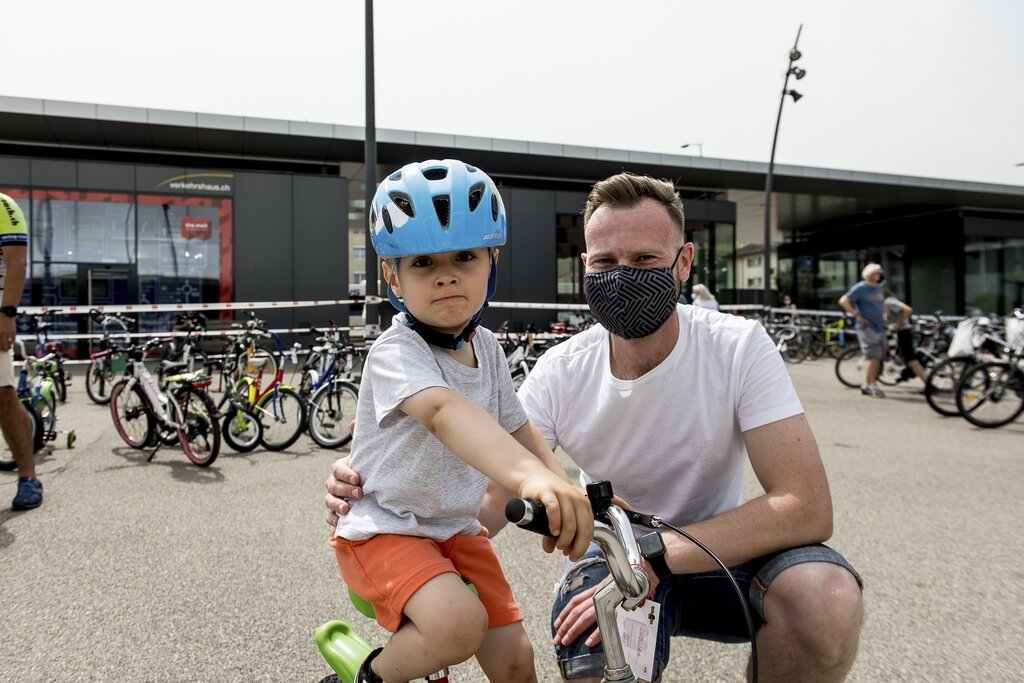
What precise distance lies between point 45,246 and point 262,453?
13425mm

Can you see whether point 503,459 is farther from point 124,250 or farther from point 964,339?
point 124,250

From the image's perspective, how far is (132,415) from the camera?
22.2 ft

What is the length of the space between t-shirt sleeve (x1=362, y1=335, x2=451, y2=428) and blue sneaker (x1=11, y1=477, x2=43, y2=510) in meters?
4.34

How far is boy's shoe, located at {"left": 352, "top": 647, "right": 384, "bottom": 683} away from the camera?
65.9 inches

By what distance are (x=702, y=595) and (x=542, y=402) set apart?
2.44 feet

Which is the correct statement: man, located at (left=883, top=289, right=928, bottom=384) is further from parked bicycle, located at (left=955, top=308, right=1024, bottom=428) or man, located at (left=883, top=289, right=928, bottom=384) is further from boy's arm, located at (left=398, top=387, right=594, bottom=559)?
boy's arm, located at (left=398, top=387, right=594, bottom=559)

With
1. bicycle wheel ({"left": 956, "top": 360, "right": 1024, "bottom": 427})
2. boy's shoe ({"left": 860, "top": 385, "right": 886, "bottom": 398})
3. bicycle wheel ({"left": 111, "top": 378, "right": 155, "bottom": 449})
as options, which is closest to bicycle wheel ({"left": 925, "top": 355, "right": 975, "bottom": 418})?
bicycle wheel ({"left": 956, "top": 360, "right": 1024, "bottom": 427})

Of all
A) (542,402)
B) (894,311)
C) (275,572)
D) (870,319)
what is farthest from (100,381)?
(894,311)

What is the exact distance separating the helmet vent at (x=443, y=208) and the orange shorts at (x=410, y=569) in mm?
784

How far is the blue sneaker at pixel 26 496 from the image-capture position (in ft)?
15.4

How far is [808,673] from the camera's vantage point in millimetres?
1651

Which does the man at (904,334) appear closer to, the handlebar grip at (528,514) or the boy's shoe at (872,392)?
the boy's shoe at (872,392)

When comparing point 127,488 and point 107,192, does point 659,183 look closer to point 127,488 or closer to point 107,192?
point 127,488

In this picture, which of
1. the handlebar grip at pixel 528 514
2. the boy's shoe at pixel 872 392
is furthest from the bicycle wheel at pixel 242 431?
the boy's shoe at pixel 872 392
